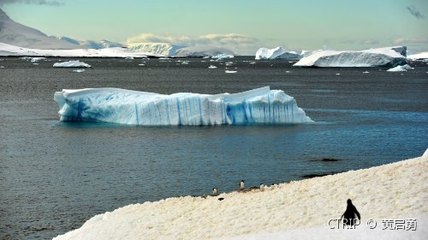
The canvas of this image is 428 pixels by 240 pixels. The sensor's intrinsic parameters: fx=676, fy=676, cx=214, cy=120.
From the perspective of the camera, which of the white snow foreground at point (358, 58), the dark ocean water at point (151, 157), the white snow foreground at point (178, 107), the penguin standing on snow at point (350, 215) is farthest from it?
the white snow foreground at point (358, 58)

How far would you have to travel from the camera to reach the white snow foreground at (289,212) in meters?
20.5

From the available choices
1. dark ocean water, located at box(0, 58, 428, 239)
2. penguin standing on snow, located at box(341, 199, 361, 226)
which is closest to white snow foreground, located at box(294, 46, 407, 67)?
dark ocean water, located at box(0, 58, 428, 239)

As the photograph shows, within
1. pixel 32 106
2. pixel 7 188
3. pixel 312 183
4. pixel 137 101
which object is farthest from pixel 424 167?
pixel 32 106

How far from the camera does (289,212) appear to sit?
23078 millimetres

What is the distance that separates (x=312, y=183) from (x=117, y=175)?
13.7 meters

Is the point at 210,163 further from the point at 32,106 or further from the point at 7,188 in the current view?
the point at 32,106

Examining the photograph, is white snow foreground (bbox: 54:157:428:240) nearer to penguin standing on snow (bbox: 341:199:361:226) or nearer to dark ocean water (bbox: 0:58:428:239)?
penguin standing on snow (bbox: 341:199:361:226)

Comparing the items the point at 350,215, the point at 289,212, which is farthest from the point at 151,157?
the point at 350,215

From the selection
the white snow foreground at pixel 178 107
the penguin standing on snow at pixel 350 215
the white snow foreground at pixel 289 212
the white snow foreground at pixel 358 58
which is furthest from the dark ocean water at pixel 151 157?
the white snow foreground at pixel 358 58

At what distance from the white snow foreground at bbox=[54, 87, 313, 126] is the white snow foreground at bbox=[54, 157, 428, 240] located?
27146mm

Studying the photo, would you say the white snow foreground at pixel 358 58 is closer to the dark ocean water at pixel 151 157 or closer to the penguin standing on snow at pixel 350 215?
the dark ocean water at pixel 151 157

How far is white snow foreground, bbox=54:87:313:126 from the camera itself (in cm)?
5512

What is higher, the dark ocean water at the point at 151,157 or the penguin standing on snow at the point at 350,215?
the penguin standing on snow at the point at 350,215

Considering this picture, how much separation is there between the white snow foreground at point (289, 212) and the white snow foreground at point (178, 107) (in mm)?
27146
